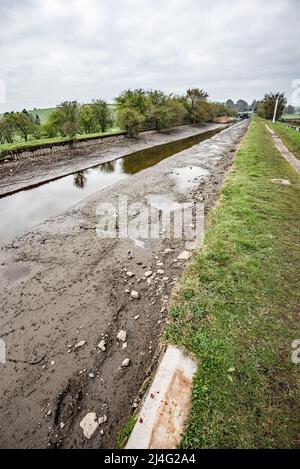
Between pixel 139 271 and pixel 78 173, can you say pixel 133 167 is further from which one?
pixel 139 271

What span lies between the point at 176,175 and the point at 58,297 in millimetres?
10268

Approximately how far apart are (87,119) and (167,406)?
1702 inches

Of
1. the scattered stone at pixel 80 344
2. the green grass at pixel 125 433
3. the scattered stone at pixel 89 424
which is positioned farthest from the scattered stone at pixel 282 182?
the scattered stone at pixel 89 424

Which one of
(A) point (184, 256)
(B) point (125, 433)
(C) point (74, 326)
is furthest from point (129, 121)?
(B) point (125, 433)

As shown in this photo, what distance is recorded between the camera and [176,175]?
518 inches

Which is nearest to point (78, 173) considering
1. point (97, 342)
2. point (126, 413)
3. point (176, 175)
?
point (176, 175)

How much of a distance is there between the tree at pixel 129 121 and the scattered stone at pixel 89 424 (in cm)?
3303

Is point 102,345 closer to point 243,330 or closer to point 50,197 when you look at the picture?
point 243,330

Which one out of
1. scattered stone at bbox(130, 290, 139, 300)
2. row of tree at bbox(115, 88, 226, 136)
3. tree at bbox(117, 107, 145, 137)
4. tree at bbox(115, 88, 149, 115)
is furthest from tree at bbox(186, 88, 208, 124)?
scattered stone at bbox(130, 290, 139, 300)

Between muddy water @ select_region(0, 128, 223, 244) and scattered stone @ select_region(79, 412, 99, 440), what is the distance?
5482mm

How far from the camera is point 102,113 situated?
116ft

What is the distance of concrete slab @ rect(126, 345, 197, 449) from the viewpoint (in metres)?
2.22

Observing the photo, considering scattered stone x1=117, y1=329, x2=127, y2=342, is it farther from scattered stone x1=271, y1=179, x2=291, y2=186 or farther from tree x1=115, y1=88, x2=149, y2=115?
tree x1=115, y1=88, x2=149, y2=115

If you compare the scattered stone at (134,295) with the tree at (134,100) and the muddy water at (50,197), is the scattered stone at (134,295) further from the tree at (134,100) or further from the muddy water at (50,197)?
the tree at (134,100)
